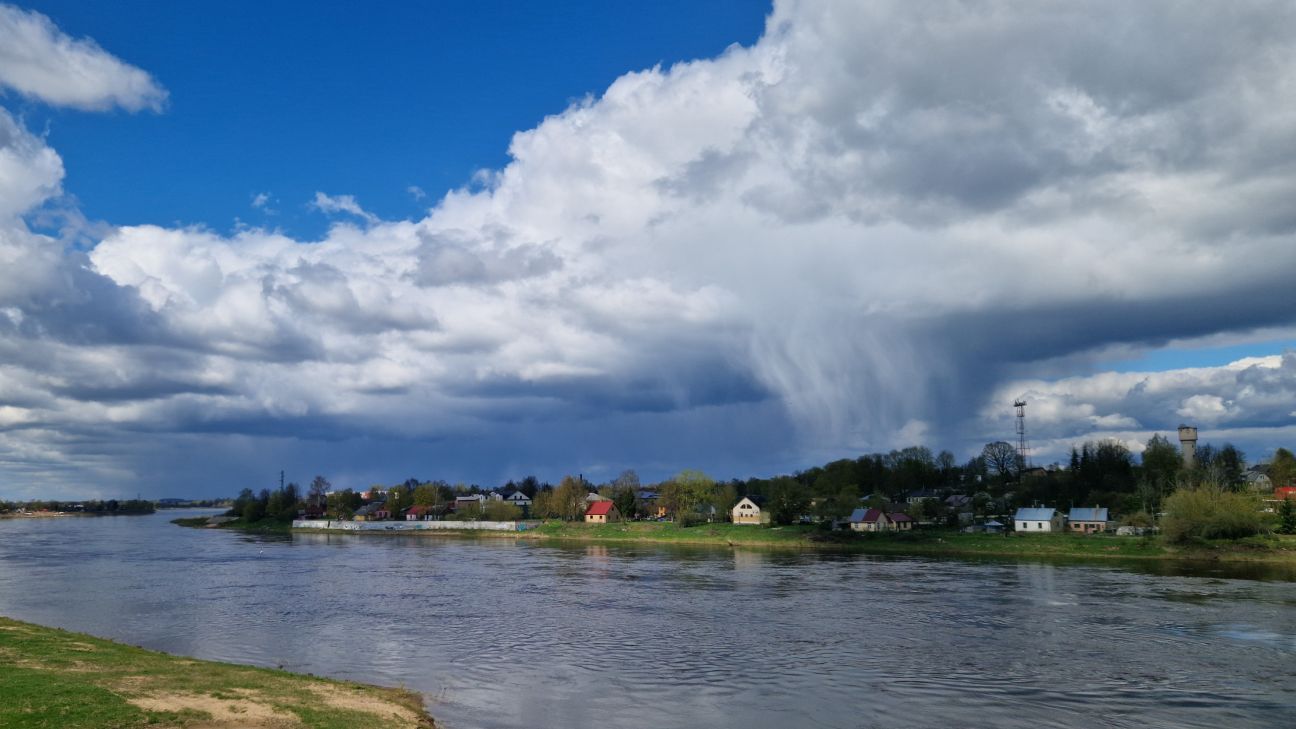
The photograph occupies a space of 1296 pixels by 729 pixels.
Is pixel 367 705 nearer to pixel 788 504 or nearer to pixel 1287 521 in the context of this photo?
pixel 1287 521

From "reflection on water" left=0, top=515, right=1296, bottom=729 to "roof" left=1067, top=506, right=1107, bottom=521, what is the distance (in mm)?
43126

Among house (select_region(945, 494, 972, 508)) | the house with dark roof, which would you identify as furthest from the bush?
house (select_region(945, 494, 972, 508))

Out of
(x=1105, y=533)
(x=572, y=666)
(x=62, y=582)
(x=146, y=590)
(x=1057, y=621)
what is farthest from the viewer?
(x=1105, y=533)

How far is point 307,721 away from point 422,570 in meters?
64.4

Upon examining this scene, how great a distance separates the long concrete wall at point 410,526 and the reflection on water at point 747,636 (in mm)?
78608

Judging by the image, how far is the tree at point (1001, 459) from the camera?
190625 mm

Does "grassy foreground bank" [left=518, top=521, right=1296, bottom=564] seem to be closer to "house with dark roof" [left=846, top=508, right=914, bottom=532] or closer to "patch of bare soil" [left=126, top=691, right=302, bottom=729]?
"house with dark roof" [left=846, top=508, right=914, bottom=532]

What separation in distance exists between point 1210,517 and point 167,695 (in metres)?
101

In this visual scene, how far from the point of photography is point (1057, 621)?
46.7m

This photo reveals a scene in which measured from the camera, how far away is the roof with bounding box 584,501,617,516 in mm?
167125

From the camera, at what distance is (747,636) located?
4309 centimetres

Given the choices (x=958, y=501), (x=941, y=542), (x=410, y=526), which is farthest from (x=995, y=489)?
(x=410, y=526)

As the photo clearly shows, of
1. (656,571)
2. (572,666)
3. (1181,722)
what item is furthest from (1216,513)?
(572,666)

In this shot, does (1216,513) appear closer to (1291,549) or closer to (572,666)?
(1291,549)
